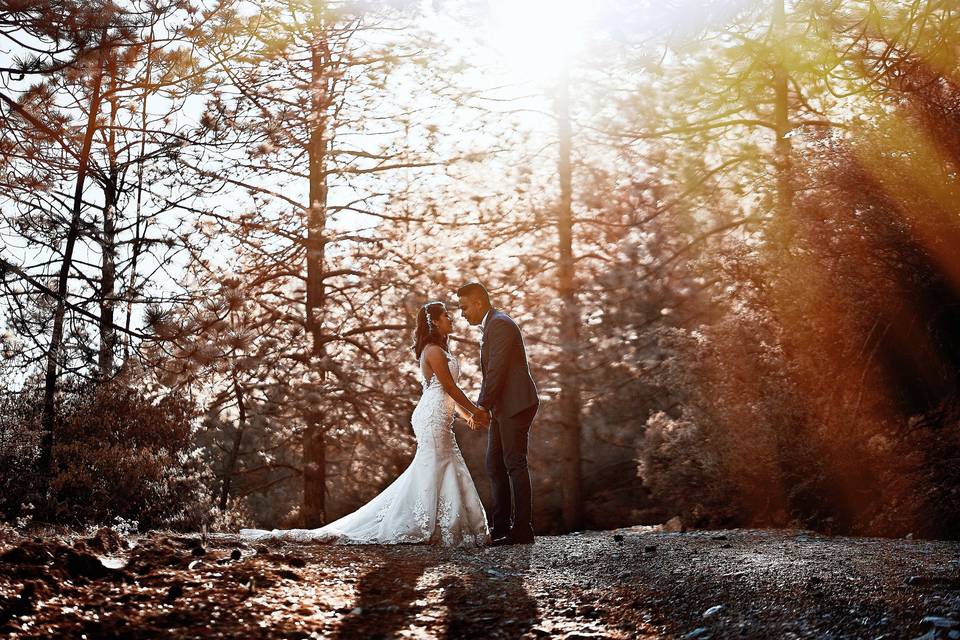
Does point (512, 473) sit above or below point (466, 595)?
above

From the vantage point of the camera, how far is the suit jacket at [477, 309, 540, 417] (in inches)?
296

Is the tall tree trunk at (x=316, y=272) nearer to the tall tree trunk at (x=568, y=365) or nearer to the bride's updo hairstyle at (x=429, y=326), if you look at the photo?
the tall tree trunk at (x=568, y=365)

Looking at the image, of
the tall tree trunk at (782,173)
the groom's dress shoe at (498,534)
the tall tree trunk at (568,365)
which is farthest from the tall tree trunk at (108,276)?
the tall tree trunk at (568,365)

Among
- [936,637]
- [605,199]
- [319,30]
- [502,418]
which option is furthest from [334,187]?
[936,637]

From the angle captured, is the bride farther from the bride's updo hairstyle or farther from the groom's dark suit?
the groom's dark suit

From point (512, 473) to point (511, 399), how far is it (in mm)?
601

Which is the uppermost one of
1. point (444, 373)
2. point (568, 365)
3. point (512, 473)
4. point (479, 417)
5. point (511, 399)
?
point (568, 365)

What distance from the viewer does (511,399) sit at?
7562 millimetres

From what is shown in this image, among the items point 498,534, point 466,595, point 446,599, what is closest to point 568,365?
point 498,534

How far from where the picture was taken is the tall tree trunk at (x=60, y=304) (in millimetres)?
8281

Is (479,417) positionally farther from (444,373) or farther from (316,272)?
(316,272)

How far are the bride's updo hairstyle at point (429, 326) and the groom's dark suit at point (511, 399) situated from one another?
0.76 metres

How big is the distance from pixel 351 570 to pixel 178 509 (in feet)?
14.2

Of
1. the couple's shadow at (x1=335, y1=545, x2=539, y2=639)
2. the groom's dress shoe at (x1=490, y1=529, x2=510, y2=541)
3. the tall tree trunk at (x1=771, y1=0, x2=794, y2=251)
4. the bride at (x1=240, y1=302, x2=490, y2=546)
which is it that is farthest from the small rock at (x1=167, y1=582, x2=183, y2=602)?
the tall tree trunk at (x1=771, y1=0, x2=794, y2=251)
